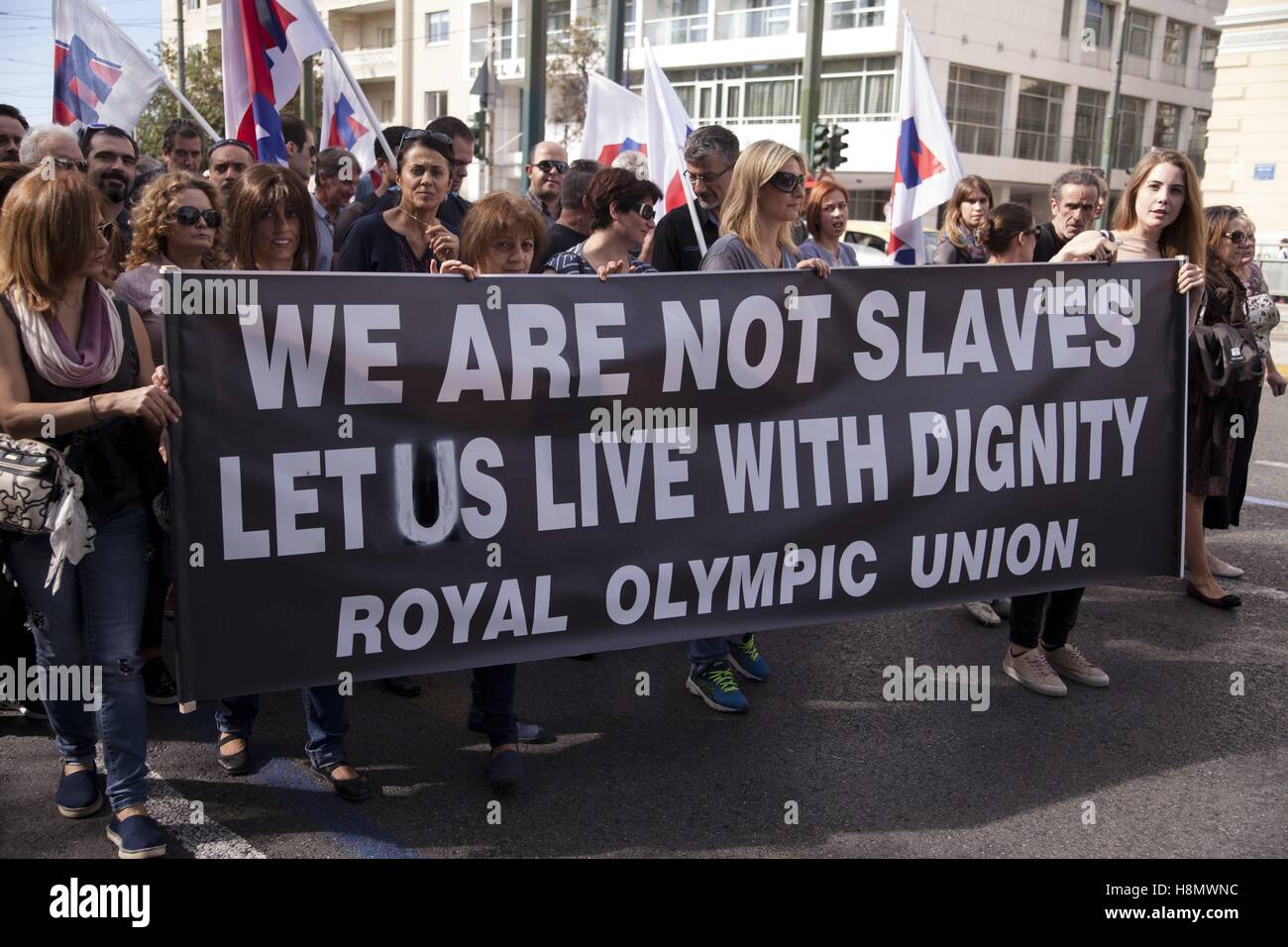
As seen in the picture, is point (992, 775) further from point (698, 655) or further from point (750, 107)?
point (750, 107)

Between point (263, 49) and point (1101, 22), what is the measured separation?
43713 millimetres

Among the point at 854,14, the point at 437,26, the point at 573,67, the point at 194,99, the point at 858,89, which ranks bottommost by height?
the point at 194,99

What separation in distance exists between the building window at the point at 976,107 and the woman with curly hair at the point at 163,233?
37867mm

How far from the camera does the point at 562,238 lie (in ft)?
19.7

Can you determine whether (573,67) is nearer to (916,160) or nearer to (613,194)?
(916,160)

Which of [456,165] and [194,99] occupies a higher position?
[194,99]

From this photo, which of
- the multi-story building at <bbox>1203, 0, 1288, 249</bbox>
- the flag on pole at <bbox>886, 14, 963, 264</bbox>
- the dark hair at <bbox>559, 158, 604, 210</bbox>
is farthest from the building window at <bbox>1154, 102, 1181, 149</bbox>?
the dark hair at <bbox>559, 158, 604, 210</bbox>

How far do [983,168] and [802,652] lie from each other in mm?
37863

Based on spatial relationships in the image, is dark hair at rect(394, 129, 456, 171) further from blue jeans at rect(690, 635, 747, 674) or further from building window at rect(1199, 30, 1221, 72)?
building window at rect(1199, 30, 1221, 72)

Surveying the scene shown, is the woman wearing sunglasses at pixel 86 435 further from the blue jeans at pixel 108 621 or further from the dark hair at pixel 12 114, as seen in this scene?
the dark hair at pixel 12 114

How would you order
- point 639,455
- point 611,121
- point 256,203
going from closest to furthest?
point 639,455 → point 256,203 → point 611,121

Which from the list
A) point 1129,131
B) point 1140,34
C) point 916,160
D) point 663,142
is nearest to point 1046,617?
point 916,160

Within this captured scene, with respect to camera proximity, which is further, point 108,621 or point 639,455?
point 639,455
